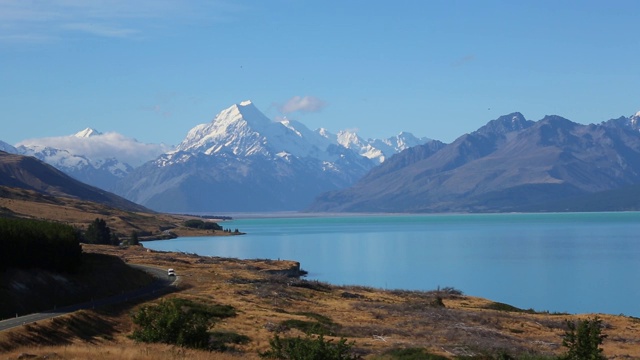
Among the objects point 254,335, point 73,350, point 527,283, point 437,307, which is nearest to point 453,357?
point 254,335

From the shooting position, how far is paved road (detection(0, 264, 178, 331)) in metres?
47.5

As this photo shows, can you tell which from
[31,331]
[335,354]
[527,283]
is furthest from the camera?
[527,283]

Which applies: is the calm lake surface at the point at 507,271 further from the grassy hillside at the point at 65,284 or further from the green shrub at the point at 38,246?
the green shrub at the point at 38,246

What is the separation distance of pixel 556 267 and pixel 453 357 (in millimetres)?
103911

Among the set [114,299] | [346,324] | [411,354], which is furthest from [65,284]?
[411,354]

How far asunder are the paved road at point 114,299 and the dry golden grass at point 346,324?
1.54m

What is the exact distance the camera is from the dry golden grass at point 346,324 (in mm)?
40875

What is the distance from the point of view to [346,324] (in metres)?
59.7

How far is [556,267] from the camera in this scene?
474 ft

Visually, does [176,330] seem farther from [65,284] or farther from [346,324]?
[65,284]

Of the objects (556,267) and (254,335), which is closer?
(254,335)

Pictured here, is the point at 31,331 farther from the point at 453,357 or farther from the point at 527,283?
the point at 527,283

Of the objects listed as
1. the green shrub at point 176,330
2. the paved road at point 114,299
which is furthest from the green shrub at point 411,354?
the paved road at point 114,299

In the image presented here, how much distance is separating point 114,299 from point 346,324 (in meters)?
17.4
